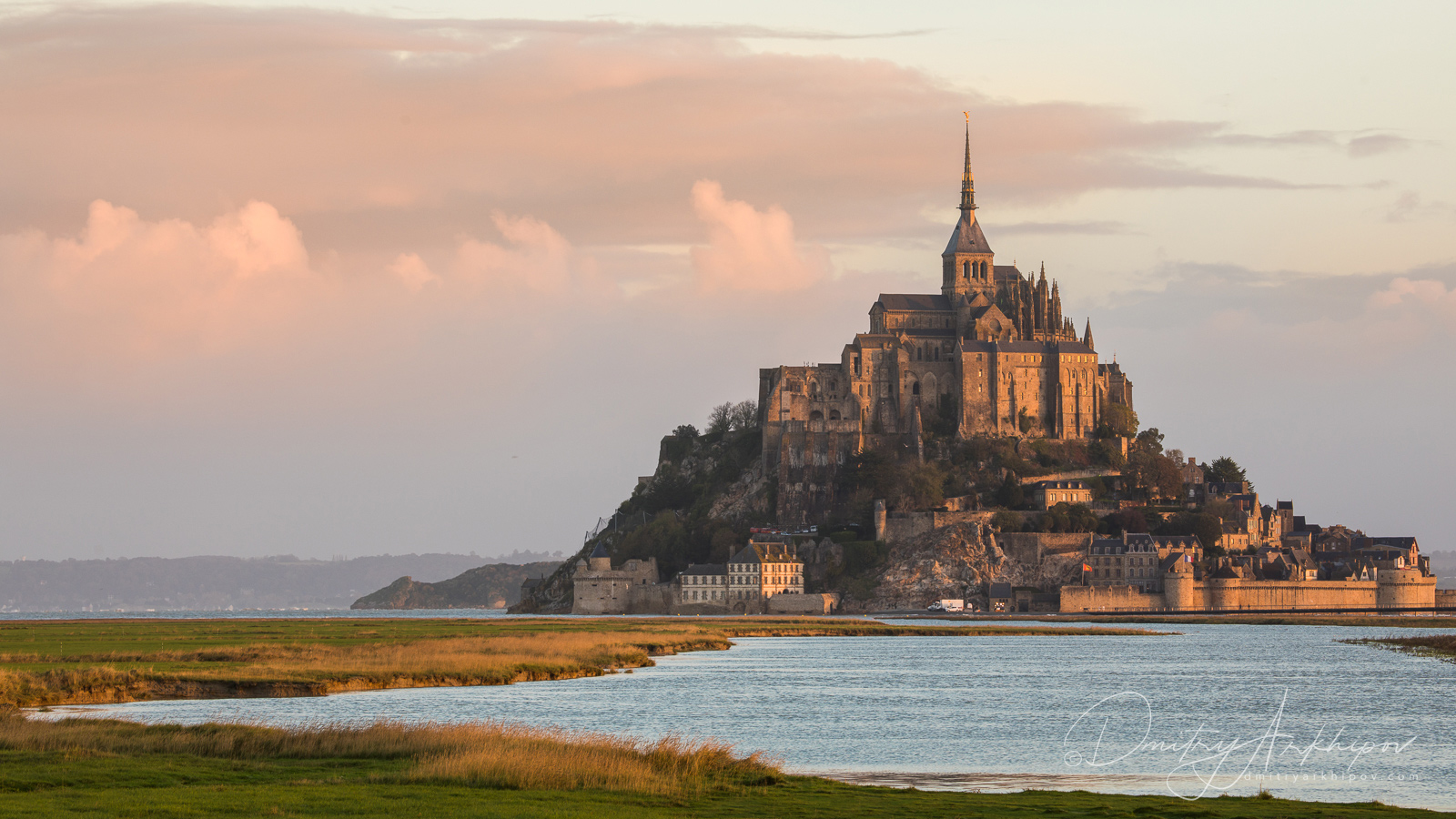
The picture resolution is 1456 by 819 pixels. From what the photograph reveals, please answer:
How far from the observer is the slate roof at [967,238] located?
16338 cm

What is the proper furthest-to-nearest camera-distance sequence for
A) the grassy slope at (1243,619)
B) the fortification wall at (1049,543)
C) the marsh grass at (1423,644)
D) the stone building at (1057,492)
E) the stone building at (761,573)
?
the stone building at (1057,492)
the stone building at (761,573)
the fortification wall at (1049,543)
the grassy slope at (1243,619)
the marsh grass at (1423,644)

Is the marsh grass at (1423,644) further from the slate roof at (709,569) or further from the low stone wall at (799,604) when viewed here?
the slate roof at (709,569)

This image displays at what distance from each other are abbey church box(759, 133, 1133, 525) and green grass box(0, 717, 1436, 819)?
389 ft

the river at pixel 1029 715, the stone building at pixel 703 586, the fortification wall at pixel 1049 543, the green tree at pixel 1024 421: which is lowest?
the river at pixel 1029 715

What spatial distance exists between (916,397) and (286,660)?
98001 millimetres

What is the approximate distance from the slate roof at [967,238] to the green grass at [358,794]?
137 metres

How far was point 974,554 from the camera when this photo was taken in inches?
5487

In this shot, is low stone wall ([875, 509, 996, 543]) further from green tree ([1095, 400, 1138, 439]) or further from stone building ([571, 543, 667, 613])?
stone building ([571, 543, 667, 613])

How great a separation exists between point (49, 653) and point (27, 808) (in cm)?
3998

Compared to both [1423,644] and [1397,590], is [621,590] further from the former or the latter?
[1423,644]

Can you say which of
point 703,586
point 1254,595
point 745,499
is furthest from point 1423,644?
point 745,499

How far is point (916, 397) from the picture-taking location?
150 metres

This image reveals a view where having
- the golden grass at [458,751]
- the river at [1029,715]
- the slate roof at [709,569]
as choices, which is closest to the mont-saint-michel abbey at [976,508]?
the slate roof at [709,569]

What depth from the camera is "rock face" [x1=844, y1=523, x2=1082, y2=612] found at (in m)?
139
